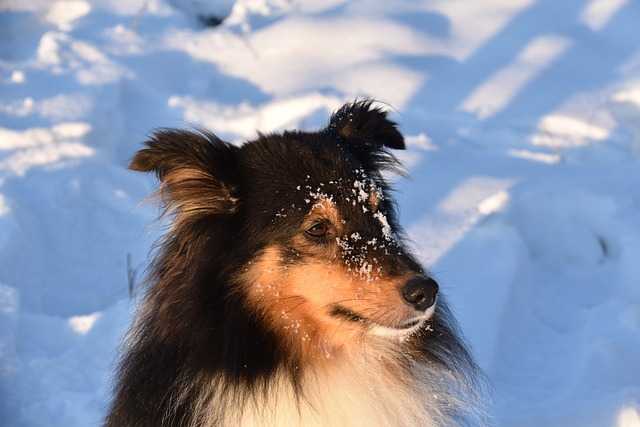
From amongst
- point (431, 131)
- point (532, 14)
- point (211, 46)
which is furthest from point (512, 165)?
point (211, 46)

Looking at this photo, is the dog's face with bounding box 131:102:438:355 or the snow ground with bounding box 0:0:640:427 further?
the snow ground with bounding box 0:0:640:427

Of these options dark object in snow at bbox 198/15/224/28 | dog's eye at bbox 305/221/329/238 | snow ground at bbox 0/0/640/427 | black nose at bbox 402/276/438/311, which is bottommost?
dark object in snow at bbox 198/15/224/28

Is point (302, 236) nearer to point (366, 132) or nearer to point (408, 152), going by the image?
point (366, 132)

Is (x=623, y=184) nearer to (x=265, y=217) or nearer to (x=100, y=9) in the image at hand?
(x=265, y=217)

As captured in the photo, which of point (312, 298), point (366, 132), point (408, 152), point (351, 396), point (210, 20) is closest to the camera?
point (312, 298)

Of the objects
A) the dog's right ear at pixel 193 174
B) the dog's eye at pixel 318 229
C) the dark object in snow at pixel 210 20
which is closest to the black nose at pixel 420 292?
the dog's eye at pixel 318 229

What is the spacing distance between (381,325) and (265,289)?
1.30 ft

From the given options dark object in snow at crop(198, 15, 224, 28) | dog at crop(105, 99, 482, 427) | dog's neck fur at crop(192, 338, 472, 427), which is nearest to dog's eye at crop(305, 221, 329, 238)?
dog at crop(105, 99, 482, 427)

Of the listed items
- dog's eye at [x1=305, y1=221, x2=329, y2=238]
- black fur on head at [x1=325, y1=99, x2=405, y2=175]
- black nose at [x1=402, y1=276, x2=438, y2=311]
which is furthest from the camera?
black fur on head at [x1=325, y1=99, x2=405, y2=175]

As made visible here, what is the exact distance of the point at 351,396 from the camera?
9.93ft

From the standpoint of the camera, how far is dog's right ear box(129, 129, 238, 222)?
9.06 ft

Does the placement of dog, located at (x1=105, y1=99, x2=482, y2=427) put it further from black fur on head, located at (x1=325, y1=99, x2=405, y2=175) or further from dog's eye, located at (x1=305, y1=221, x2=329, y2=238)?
black fur on head, located at (x1=325, y1=99, x2=405, y2=175)

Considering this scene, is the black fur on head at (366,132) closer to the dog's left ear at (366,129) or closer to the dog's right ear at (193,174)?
the dog's left ear at (366,129)

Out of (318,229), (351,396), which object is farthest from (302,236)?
(351,396)
